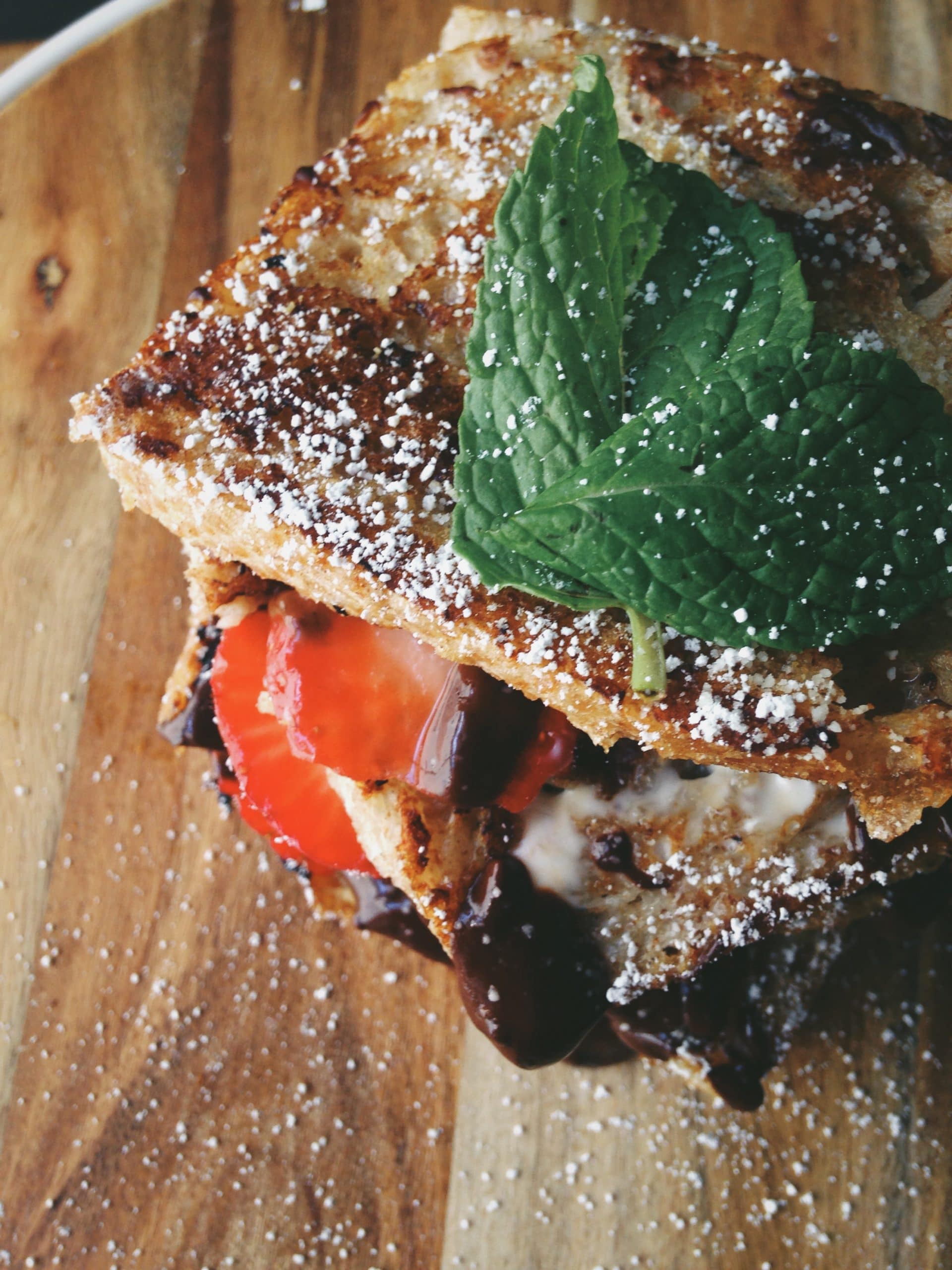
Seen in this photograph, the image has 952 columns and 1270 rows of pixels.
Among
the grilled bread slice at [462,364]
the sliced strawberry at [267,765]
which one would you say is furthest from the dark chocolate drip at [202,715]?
the grilled bread slice at [462,364]

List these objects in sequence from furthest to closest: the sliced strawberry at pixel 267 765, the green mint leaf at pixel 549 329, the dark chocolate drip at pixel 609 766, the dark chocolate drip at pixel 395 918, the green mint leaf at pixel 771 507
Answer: the dark chocolate drip at pixel 395 918 < the sliced strawberry at pixel 267 765 < the dark chocolate drip at pixel 609 766 < the green mint leaf at pixel 549 329 < the green mint leaf at pixel 771 507

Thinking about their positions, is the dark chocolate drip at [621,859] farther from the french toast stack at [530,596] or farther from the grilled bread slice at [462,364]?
the grilled bread slice at [462,364]

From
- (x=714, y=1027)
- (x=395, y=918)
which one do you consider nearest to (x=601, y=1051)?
(x=714, y=1027)

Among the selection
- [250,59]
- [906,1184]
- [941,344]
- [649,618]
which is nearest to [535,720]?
[649,618]

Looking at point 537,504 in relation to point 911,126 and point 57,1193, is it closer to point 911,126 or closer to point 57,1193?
point 911,126

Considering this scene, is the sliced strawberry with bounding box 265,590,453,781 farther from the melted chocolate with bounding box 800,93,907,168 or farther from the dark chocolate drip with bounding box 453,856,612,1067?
the melted chocolate with bounding box 800,93,907,168

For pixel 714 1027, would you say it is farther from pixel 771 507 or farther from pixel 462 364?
pixel 462 364
